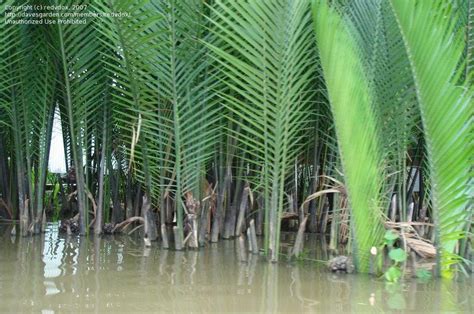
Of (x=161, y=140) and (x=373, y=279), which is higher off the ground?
(x=161, y=140)

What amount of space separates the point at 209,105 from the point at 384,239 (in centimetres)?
130

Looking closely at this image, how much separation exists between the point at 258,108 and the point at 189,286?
4.33ft

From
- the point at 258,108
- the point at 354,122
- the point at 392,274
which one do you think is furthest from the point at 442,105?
the point at 258,108

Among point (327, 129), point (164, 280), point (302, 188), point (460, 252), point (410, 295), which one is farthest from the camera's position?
point (302, 188)

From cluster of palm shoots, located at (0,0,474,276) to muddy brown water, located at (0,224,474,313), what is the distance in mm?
226

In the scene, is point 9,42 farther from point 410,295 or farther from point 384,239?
point 410,295

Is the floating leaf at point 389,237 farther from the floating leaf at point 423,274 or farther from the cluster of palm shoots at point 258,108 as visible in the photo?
the floating leaf at point 423,274

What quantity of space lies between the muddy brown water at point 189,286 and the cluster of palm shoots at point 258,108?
0.74 feet

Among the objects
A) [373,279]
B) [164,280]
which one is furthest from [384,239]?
[164,280]

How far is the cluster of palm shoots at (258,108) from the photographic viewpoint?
10.4ft

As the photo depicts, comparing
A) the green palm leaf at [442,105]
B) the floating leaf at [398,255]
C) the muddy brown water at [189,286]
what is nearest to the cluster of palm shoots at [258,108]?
the green palm leaf at [442,105]

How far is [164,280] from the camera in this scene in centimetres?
318

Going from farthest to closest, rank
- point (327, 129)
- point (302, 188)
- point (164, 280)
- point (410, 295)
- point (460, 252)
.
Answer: point (302, 188) → point (327, 129) → point (460, 252) → point (164, 280) → point (410, 295)

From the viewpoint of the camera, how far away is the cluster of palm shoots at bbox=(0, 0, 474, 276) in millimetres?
3174
